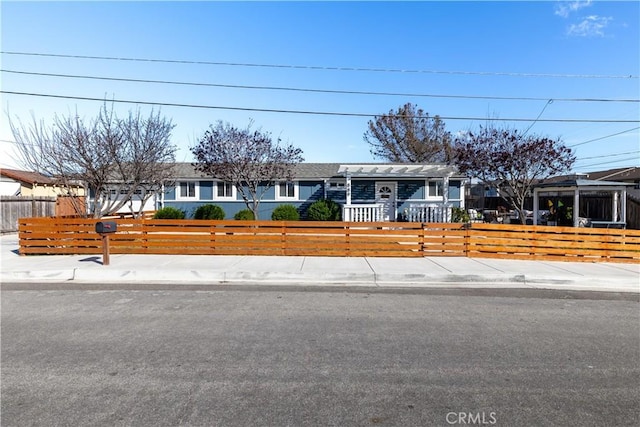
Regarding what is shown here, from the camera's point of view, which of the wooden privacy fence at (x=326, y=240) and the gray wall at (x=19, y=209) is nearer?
the wooden privacy fence at (x=326, y=240)

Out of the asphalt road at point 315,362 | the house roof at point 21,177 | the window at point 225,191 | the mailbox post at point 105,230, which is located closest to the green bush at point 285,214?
the window at point 225,191

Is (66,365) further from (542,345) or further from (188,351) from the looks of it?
(542,345)

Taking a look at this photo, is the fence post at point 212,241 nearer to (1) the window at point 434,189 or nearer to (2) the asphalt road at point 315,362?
(2) the asphalt road at point 315,362

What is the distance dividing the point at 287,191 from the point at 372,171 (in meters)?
4.74

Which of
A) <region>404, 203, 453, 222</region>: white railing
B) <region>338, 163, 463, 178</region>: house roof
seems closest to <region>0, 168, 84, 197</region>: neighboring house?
<region>338, 163, 463, 178</region>: house roof

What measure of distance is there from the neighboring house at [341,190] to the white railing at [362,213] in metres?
0.94

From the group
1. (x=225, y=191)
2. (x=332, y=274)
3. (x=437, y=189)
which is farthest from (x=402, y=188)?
(x=332, y=274)

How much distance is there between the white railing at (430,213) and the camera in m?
16.5

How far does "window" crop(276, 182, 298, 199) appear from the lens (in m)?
19.5

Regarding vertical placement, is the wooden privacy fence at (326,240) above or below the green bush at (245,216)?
below

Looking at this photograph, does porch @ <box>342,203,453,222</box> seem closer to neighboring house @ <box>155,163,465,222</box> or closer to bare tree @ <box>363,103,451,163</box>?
neighboring house @ <box>155,163,465,222</box>

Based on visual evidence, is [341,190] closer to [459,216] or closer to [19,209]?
[459,216]

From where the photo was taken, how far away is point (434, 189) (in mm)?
19172

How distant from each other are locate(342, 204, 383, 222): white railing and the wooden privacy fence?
6.16 metres
